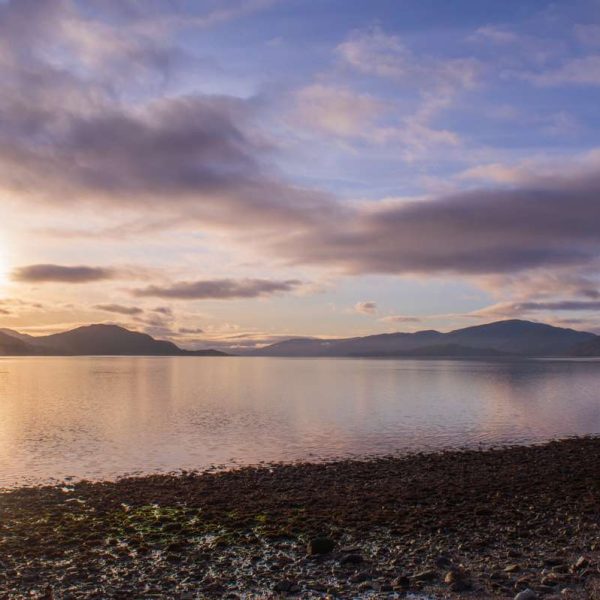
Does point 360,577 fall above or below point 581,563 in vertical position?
below

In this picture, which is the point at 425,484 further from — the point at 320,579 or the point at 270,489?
the point at 320,579

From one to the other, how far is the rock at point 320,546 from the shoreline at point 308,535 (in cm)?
21

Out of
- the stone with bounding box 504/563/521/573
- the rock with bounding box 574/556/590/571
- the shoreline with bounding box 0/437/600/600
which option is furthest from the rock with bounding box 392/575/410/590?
the rock with bounding box 574/556/590/571

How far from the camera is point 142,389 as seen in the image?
107m

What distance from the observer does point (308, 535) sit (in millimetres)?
20047

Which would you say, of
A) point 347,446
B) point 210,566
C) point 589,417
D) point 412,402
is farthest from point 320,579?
point 412,402

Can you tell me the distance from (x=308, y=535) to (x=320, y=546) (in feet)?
7.37

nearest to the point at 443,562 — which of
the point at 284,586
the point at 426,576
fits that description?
the point at 426,576

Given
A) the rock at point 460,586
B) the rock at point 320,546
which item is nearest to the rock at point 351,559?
the rock at point 320,546

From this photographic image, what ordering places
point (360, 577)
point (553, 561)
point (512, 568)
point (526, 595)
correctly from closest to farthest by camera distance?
point (526, 595)
point (360, 577)
point (512, 568)
point (553, 561)

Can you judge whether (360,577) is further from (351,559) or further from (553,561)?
(553,561)

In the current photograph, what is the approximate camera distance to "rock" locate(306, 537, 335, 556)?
700 inches

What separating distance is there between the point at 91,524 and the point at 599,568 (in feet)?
55.4

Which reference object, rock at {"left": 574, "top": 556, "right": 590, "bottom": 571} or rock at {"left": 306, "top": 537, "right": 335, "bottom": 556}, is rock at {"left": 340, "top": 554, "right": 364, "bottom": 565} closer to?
rock at {"left": 306, "top": 537, "right": 335, "bottom": 556}
